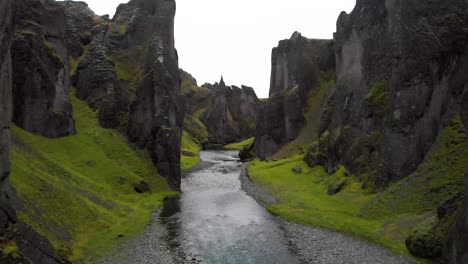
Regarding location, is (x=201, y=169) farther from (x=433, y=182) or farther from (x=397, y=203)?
(x=433, y=182)

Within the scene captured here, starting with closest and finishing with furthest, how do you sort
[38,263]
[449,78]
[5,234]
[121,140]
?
[5,234] → [38,263] → [449,78] → [121,140]

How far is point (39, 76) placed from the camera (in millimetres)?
63031

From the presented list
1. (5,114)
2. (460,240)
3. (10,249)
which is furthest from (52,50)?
(460,240)

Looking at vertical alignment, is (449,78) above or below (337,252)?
above

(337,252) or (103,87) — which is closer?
(337,252)

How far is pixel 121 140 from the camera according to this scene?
75.2m

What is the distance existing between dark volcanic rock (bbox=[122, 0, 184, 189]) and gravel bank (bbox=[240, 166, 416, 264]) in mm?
34908

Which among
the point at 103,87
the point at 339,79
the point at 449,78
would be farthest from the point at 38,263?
the point at 339,79

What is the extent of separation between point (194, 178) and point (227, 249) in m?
54.3

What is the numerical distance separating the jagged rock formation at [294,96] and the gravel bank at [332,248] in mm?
76295

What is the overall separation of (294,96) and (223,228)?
265 ft

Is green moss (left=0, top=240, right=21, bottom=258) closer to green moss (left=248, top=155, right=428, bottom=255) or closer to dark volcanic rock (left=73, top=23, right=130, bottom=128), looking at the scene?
green moss (left=248, top=155, right=428, bottom=255)

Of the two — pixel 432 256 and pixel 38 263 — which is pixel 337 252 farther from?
pixel 38 263

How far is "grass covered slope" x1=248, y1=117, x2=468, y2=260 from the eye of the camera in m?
39.3
